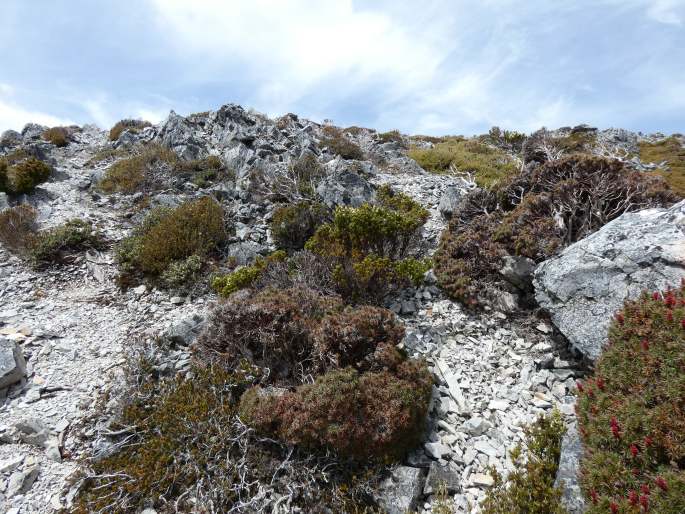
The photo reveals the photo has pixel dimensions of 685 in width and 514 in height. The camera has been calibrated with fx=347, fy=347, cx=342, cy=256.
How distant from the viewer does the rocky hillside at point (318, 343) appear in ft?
13.4

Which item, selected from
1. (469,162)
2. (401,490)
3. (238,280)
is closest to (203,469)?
(401,490)

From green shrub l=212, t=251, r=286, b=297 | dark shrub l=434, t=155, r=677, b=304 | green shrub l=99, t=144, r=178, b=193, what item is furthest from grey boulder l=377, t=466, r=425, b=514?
green shrub l=99, t=144, r=178, b=193

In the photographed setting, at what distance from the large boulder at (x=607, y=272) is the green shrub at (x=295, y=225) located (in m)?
5.58

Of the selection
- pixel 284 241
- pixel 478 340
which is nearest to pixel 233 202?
pixel 284 241

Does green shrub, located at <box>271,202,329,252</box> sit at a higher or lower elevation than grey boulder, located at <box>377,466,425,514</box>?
higher

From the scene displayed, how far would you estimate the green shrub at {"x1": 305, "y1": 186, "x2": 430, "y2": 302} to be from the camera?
684cm

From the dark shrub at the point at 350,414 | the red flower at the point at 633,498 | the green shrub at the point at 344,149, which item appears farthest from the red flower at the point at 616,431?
the green shrub at the point at 344,149

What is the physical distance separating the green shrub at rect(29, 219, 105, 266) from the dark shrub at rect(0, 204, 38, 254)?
0.30 metres

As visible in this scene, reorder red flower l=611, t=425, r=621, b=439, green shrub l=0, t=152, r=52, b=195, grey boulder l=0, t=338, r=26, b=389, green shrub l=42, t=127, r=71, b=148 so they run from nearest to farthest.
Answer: red flower l=611, t=425, r=621, b=439 < grey boulder l=0, t=338, r=26, b=389 < green shrub l=0, t=152, r=52, b=195 < green shrub l=42, t=127, r=71, b=148

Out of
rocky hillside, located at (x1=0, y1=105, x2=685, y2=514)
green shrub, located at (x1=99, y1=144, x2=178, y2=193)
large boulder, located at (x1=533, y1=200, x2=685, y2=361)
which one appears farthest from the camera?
green shrub, located at (x1=99, y1=144, x2=178, y2=193)

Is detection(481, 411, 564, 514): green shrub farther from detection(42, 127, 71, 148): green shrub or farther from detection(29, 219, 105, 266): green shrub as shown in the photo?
detection(42, 127, 71, 148): green shrub

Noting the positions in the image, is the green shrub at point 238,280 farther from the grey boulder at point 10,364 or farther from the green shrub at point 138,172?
the green shrub at point 138,172

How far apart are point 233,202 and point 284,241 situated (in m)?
3.55

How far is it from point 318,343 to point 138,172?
511 inches
